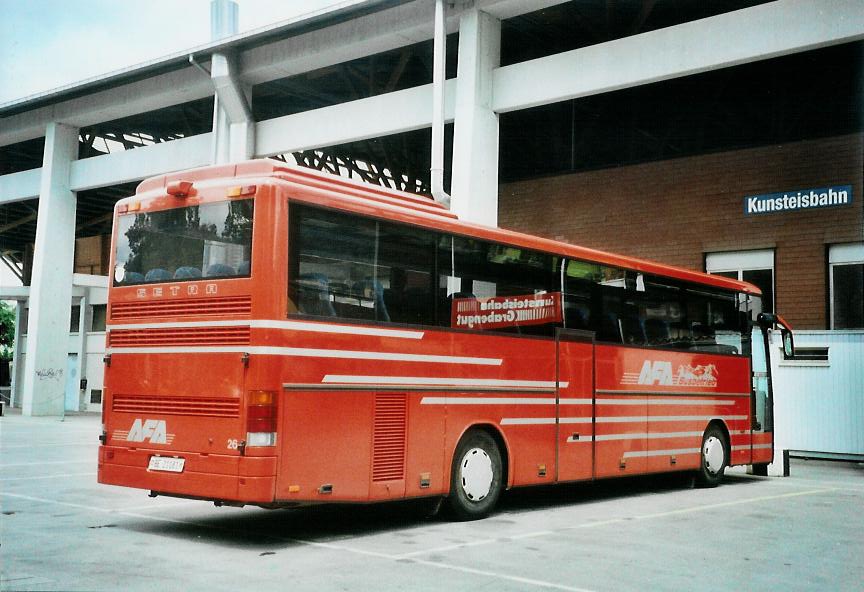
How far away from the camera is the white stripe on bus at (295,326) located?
324 inches

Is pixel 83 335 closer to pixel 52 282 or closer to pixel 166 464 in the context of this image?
pixel 52 282

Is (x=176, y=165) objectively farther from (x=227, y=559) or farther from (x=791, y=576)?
(x=791, y=576)

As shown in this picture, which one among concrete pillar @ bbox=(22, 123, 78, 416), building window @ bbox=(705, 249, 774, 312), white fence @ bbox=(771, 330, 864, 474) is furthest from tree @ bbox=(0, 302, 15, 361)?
white fence @ bbox=(771, 330, 864, 474)

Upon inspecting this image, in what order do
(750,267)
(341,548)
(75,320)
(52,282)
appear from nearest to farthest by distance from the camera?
(341,548), (750,267), (52,282), (75,320)

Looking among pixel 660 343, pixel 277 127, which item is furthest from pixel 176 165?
pixel 660 343

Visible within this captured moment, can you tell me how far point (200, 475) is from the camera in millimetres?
8391

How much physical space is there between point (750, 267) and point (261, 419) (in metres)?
16.5

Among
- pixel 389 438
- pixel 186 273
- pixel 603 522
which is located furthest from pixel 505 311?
pixel 186 273

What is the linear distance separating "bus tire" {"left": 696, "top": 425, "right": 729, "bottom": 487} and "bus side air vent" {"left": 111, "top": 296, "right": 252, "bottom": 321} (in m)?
8.81

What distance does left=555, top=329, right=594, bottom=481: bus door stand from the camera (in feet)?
38.3

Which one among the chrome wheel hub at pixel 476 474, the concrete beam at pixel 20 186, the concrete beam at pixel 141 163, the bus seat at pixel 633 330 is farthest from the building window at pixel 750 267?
the concrete beam at pixel 20 186

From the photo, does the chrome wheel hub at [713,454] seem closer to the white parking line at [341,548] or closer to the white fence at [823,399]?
the white fence at [823,399]

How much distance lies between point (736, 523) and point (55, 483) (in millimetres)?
8752

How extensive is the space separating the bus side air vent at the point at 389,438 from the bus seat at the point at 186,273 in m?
2.05
